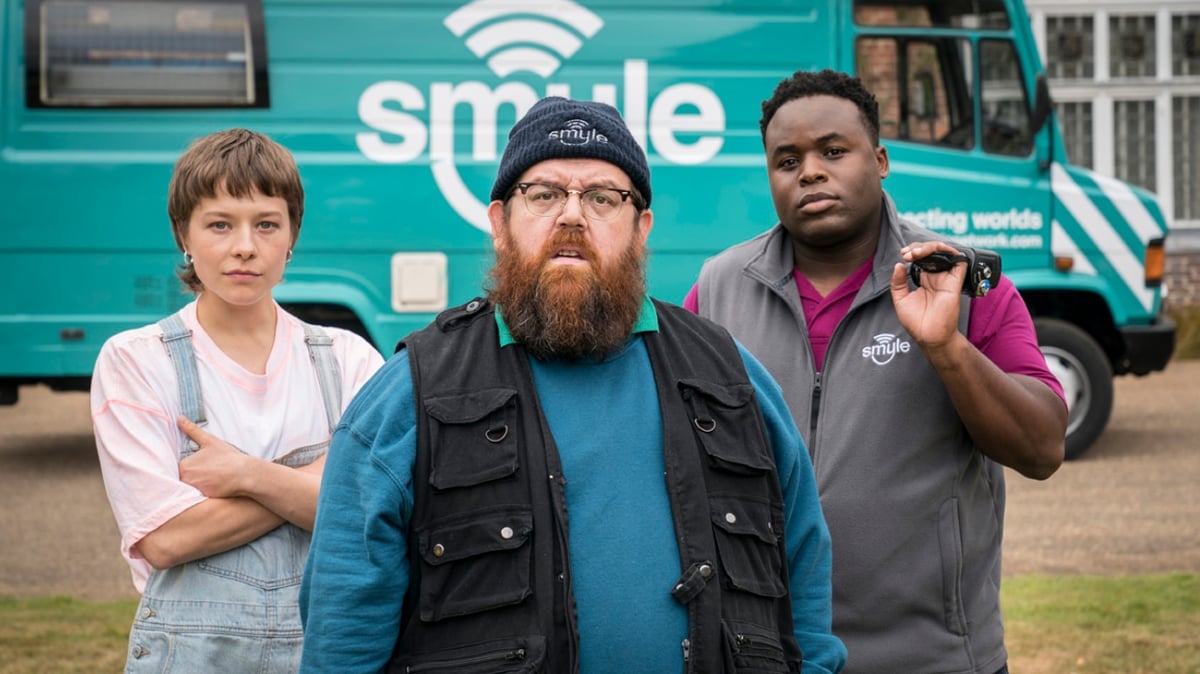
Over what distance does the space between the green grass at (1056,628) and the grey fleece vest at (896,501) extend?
7.82 ft

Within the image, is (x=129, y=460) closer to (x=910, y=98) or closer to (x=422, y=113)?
(x=422, y=113)

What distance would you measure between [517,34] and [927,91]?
2.63 meters

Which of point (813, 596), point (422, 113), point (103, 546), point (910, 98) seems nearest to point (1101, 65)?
point (910, 98)

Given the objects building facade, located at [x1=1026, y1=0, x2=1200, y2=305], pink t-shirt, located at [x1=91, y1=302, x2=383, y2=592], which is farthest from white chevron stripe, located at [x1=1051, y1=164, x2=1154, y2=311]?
building facade, located at [x1=1026, y1=0, x2=1200, y2=305]

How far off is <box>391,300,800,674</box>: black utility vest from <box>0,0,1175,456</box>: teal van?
6.04 metres

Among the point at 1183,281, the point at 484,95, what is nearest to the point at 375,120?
the point at 484,95

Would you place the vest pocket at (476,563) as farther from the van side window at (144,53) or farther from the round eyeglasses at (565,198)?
the van side window at (144,53)

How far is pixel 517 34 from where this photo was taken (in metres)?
8.49

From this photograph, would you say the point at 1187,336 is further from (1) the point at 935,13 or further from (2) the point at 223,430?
(2) the point at 223,430

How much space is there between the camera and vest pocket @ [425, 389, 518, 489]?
2.08m

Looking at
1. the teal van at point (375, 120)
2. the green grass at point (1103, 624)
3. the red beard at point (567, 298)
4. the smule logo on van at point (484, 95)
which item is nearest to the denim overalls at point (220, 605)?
the red beard at point (567, 298)

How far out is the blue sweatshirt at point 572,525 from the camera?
2086 mm

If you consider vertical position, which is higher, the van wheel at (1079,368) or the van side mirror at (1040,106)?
the van side mirror at (1040,106)

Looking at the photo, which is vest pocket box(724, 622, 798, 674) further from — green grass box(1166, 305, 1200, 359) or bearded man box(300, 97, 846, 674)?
green grass box(1166, 305, 1200, 359)
